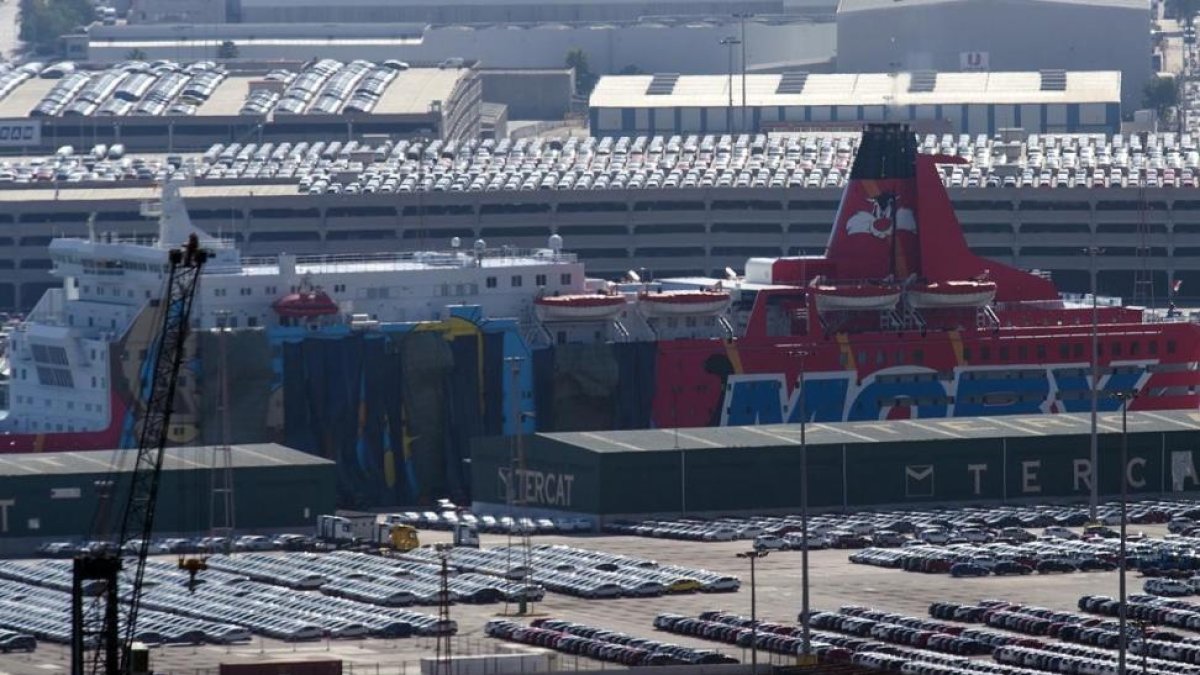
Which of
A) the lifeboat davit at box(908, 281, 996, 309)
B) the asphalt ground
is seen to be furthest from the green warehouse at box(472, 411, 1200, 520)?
the lifeboat davit at box(908, 281, 996, 309)

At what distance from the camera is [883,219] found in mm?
173125

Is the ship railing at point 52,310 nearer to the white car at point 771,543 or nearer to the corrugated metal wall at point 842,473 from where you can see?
the corrugated metal wall at point 842,473

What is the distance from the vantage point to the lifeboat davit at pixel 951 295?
170 m

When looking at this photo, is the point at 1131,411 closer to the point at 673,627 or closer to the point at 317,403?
the point at 317,403

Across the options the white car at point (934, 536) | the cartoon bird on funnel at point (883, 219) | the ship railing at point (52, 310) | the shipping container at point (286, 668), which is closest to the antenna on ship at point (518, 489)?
the white car at point (934, 536)

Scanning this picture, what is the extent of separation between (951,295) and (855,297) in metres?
3.77

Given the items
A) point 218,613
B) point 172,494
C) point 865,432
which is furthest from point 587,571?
point 865,432

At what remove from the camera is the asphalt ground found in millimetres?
115875

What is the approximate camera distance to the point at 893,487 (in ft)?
499

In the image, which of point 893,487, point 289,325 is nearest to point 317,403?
point 289,325

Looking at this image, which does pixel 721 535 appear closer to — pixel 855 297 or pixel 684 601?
pixel 684 601

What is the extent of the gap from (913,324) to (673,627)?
4976cm

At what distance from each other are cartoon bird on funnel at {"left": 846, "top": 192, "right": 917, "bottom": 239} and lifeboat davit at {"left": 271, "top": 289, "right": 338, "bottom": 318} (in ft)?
75.5

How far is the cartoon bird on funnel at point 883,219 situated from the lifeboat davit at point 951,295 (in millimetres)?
3787
